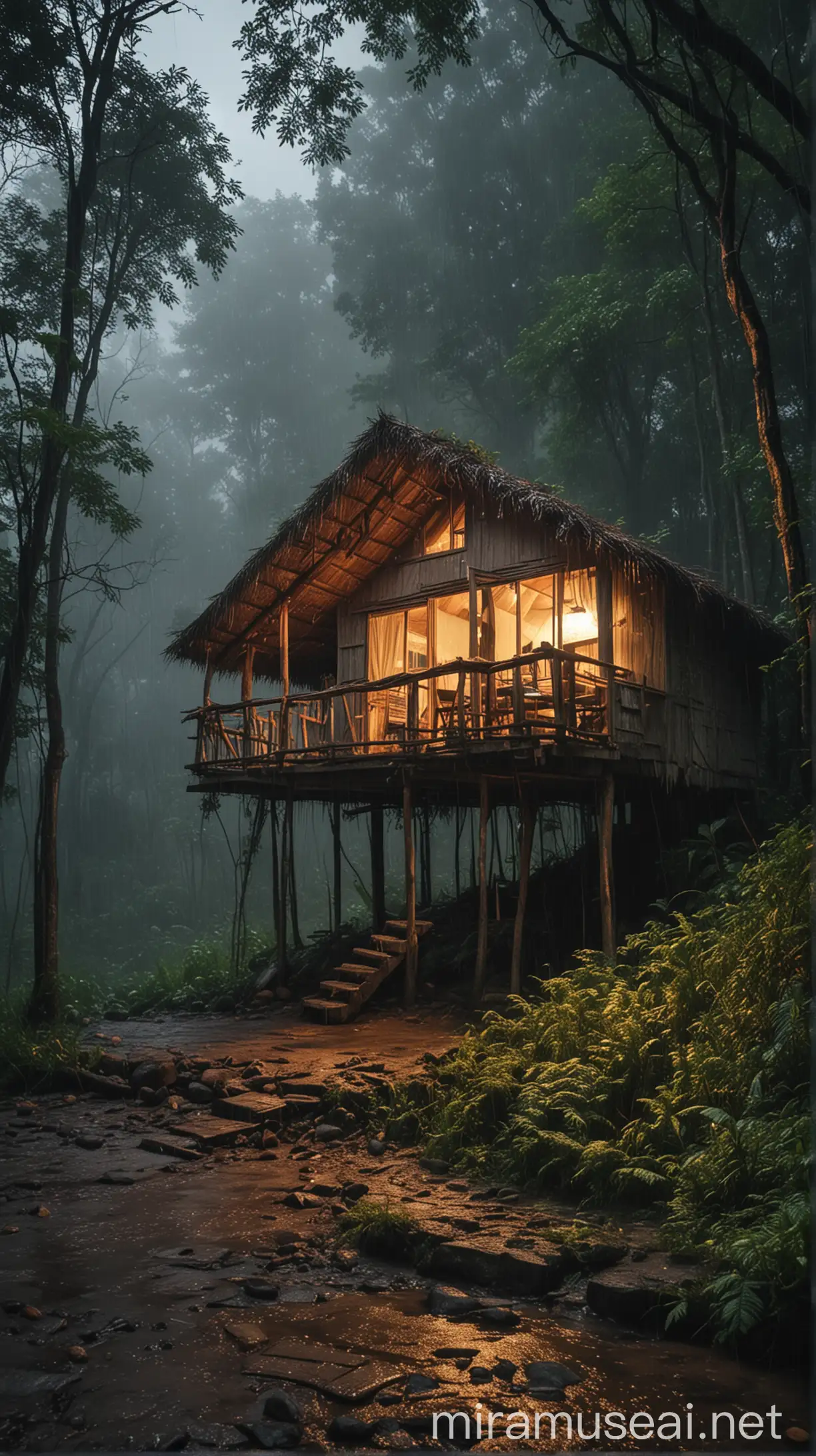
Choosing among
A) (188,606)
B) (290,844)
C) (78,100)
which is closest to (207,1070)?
(290,844)

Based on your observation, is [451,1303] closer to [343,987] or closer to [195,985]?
[343,987]

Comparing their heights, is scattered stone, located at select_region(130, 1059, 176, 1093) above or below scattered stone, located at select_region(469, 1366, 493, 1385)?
below

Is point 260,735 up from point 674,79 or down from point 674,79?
down

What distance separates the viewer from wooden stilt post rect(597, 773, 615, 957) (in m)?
10.7

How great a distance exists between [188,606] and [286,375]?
1260 cm

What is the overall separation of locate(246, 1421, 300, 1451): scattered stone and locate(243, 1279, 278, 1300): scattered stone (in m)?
1.20

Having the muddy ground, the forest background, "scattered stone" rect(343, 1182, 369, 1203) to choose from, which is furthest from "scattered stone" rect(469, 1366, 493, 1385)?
the forest background

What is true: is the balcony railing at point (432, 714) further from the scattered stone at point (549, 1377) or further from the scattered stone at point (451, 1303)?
the scattered stone at point (549, 1377)

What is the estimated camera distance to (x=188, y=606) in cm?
4741

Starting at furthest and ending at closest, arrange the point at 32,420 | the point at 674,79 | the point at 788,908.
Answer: the point at 674,79
the point at 32,420
the point at 788,908

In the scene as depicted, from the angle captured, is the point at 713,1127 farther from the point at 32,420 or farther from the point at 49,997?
the point at 32,420

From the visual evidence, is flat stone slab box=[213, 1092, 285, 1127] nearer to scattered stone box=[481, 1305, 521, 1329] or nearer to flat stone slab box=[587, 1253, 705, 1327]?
scattered stone box=[481, 1305, 521, 1329]

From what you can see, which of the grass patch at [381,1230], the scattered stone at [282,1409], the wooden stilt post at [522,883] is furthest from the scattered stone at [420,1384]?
the wooden stilt post at [522,883]

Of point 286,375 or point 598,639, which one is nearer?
point 598,639
